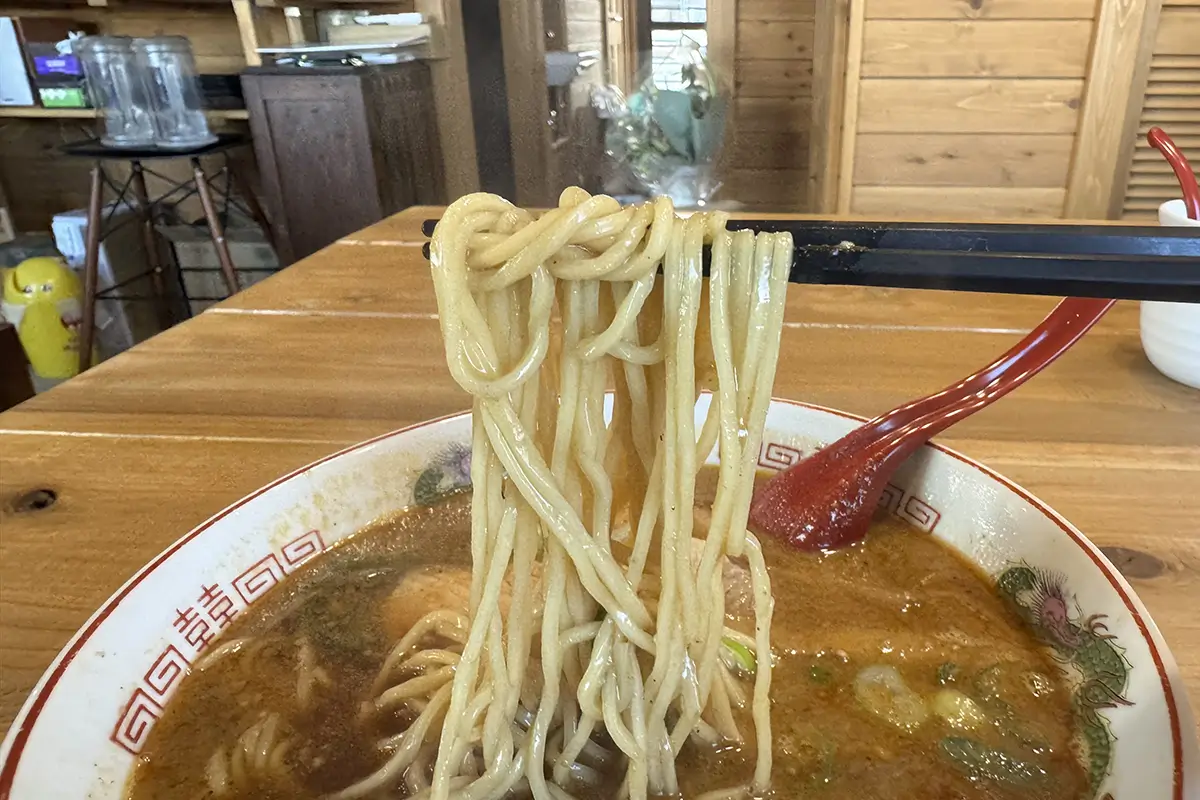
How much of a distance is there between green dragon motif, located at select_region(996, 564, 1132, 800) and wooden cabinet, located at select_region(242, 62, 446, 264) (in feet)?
10.2

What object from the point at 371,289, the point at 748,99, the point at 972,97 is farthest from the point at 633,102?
the point at 371,289

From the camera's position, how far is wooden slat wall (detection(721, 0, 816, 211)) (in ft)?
13.4

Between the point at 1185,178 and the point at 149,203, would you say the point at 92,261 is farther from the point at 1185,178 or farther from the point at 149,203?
the point at 1185,178

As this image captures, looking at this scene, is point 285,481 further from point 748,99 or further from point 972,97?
point 748,99

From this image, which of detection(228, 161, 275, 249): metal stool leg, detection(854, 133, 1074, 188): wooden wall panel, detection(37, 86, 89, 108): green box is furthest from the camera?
detection(228, 161, 275, 249): metal stool leg

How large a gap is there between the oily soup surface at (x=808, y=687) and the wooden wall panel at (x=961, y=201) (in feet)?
8.87

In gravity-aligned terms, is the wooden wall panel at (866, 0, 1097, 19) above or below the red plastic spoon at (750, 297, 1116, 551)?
above

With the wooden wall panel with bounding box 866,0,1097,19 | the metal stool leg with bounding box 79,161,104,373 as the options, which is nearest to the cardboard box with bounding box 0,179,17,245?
the metal stool leg with bounding box 79,161,104,373

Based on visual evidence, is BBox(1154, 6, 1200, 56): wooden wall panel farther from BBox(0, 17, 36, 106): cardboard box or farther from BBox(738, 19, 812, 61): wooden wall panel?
BBox(0, 17, 36, 106): cardboard box

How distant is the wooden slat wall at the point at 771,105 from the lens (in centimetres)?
409

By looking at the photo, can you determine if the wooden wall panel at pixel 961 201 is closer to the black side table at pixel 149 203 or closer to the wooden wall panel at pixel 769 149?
the wooden wall panel at pixel 769 149

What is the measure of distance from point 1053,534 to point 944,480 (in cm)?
15

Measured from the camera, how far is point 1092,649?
26.7 inches

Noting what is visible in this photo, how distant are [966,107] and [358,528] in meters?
3.05
